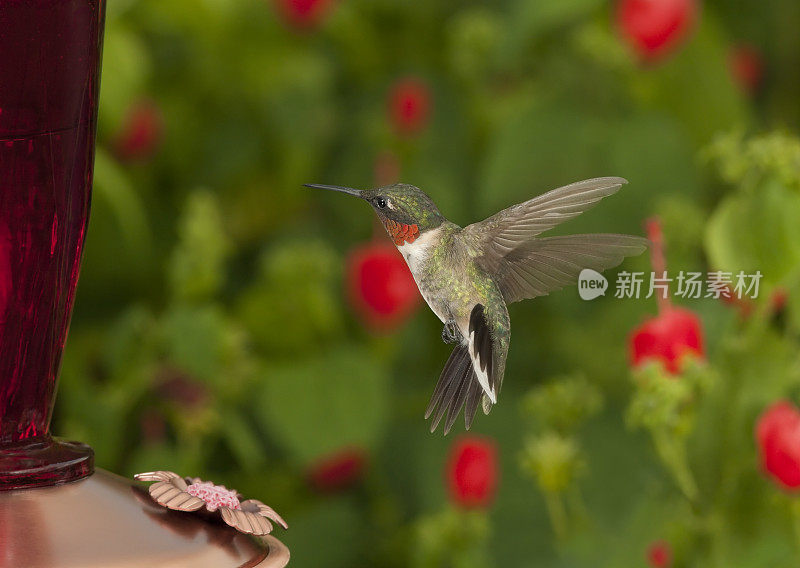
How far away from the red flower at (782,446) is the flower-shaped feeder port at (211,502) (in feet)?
1.09

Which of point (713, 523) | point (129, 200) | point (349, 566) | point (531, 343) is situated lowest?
point (349, 566)

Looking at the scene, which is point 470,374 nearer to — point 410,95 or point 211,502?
point 211,502

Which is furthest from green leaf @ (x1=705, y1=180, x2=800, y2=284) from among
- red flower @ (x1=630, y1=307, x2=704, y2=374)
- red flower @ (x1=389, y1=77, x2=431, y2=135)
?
red flower @ (x1=389, y1=77, x2=431, y2=135)

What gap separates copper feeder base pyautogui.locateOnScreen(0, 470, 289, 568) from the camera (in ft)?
0.99

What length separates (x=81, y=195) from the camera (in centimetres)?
35

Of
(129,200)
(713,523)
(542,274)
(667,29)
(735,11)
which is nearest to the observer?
(542,274)

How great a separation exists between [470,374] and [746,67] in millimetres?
1176

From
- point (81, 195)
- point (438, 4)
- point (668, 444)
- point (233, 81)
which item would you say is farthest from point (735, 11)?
point (81, 195)

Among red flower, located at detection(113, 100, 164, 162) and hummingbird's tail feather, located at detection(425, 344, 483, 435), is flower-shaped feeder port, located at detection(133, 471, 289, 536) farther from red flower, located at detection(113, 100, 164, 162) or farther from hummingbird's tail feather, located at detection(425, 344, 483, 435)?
red flower, located at detection(113, 100, 164, 162)

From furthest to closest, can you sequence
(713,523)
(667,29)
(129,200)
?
(129,200), (667,29), (713,523)

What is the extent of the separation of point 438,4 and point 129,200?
1.42 ft

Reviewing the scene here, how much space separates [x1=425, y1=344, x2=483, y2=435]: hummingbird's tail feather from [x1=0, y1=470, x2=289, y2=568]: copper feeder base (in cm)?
10

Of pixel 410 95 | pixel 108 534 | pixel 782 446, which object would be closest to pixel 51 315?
pixel 108 534

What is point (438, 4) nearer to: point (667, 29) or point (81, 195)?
point (667, 29)
